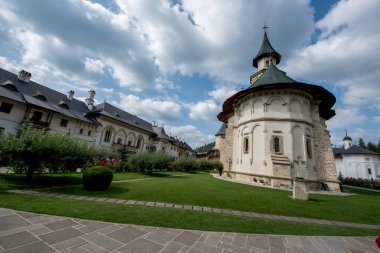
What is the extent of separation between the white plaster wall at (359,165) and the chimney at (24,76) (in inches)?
2493

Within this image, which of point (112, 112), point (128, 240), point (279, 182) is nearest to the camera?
point (128, 240)

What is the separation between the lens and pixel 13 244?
9.90ft

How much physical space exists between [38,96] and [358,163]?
203 feet

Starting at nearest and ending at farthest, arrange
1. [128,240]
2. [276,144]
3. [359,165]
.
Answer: [128,240] < [276,144] < [359,165]

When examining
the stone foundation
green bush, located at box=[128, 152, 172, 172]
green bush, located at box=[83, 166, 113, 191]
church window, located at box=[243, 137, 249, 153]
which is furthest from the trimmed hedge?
green bush, located at box=[83, 166, 113, 191]

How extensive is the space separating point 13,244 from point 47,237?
476 millimetres

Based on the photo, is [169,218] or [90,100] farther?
[90,100]

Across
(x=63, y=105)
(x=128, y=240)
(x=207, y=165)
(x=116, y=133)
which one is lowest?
(x=128, y=240)

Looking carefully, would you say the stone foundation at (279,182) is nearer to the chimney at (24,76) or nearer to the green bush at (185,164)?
the green bush at (185,164)

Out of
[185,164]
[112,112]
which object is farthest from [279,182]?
[112,112]

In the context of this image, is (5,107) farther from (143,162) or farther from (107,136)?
(143,162)

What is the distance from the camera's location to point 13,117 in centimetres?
2108

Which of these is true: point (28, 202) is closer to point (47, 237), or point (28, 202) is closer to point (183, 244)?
point (47, 237)

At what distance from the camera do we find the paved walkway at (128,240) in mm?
3150
